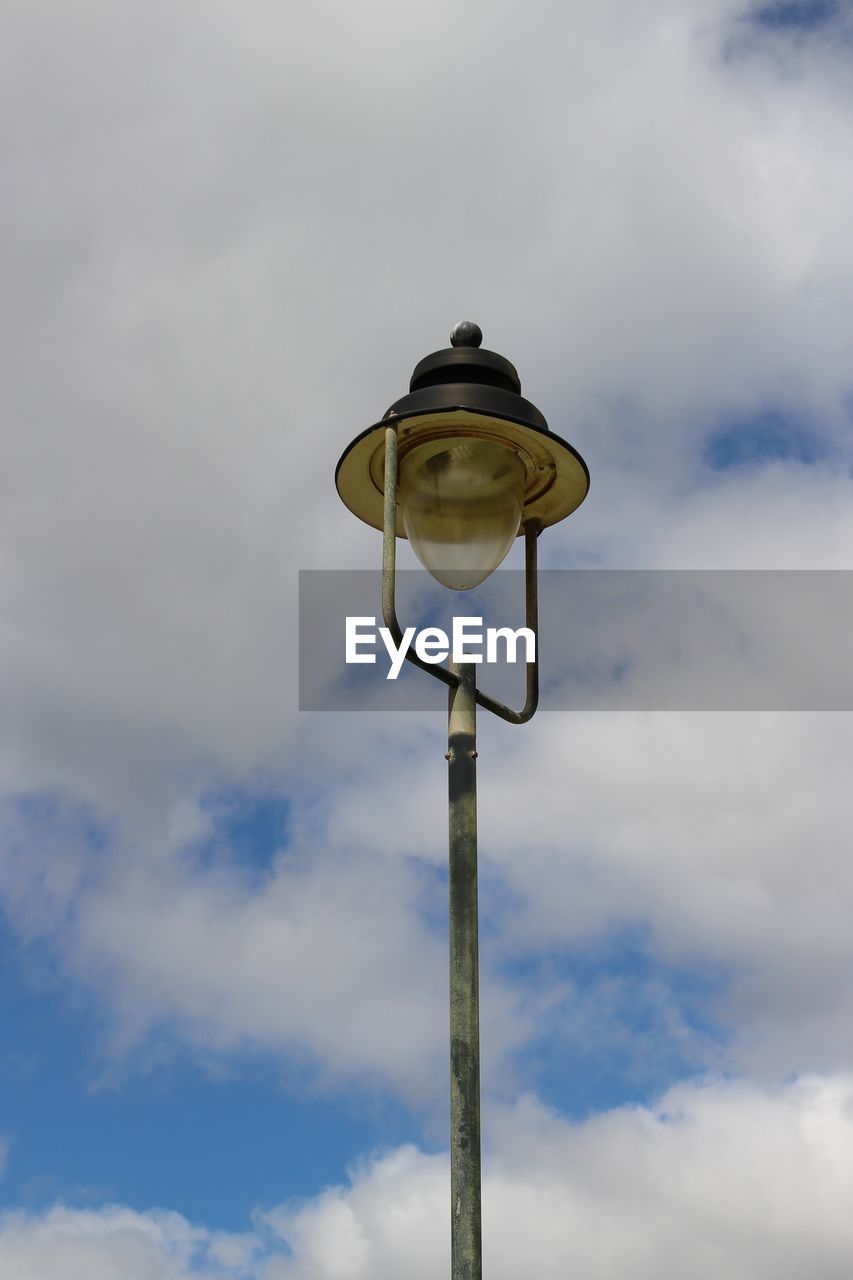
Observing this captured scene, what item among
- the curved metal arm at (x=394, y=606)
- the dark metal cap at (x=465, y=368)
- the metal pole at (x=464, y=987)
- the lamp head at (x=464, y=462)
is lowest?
the metal pole at (x=464, y=987)

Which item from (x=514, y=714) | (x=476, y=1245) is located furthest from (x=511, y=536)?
(x=476, y=1245)

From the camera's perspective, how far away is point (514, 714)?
30.1 feet

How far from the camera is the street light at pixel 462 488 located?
8734 millimetres

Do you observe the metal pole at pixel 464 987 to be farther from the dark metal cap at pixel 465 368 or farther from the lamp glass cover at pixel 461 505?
the dark metal cap at pixel 465 368

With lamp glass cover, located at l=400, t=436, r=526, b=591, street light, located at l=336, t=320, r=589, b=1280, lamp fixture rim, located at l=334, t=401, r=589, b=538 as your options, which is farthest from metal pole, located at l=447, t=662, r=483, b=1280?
lamp fixture rim, located at l=334, t=401, r=589, b=538

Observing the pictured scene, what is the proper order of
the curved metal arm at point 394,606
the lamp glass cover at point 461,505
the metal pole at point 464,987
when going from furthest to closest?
the lamp glass cover at point 461,505 → the curved metal arm at point 394,606 → the metal pole at point 464,987

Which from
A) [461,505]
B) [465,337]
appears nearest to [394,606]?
[461,505]

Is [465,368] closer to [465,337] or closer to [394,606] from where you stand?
[465,337]

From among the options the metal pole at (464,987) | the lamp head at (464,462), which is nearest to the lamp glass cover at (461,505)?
the lamp head at (464,462)

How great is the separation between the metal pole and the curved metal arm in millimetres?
136

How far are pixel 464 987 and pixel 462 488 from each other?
270cm

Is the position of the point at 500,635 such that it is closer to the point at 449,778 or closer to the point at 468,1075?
the point at 449,778

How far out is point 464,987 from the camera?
27.0 feet

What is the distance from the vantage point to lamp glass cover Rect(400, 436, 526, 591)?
30.3ft
